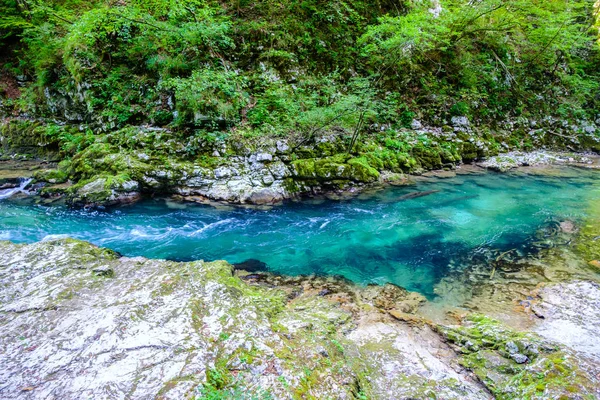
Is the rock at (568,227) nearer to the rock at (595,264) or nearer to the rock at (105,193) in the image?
the rock at (595,264)

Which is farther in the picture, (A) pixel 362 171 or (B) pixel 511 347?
(A) pixel 362 171

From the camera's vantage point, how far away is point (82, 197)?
8797 millimetres

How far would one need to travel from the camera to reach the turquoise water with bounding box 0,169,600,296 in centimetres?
652

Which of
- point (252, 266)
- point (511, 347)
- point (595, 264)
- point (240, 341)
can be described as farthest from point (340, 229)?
point (240, 341)

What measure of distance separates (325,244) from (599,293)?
4.81 meters

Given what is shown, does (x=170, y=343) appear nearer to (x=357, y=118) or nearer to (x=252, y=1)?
(x=357, y=118)

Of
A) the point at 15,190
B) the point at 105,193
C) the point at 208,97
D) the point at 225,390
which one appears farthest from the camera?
the point at 208,97

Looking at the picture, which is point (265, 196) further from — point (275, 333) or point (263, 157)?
point (275, 333)

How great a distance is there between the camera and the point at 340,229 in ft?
26.4

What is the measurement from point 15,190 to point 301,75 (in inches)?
424

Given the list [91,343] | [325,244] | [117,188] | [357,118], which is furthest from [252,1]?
[91,343]

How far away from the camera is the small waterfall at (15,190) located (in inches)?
360

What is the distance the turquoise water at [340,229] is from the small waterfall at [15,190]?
0.64 metres

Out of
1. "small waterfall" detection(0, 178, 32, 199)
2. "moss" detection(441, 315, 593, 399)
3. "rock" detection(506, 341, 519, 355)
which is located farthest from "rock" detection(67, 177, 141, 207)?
"rock" detection(506, 341, 519, 355)
